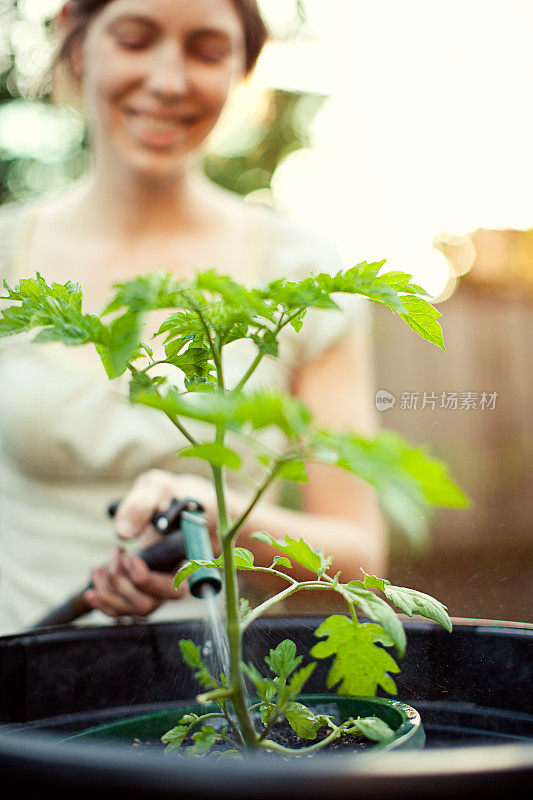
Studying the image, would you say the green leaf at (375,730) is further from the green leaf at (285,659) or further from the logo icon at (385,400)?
the logo icon at (385,400)

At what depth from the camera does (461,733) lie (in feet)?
1.62

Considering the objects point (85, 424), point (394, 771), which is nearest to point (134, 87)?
point (85, 424)

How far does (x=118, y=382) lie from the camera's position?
1.42 meters

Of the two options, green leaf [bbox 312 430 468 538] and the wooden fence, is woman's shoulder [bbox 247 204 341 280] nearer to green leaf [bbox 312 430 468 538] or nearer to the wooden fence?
the wooden fence

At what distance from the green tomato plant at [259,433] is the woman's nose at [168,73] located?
1.13 metres

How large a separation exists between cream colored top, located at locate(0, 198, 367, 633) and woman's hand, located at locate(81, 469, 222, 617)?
0.49 metres

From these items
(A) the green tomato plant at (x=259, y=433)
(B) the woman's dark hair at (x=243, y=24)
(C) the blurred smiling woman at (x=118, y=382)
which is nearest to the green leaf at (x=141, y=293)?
(A) the green tomato plant at (x=259, y=433)

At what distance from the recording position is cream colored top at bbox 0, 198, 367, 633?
143 cm

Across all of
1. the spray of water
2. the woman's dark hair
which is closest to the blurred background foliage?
the woman's dark hair

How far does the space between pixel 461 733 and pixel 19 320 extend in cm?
40

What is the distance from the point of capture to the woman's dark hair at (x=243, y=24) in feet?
4.79

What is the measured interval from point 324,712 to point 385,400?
277 millimetres

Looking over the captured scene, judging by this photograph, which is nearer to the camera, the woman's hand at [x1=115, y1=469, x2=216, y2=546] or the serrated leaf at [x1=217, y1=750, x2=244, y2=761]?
the serrated leaf at [x1=217, y1=750, x2=244, y2=761]

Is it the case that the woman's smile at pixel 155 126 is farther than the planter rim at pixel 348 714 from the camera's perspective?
Yes
